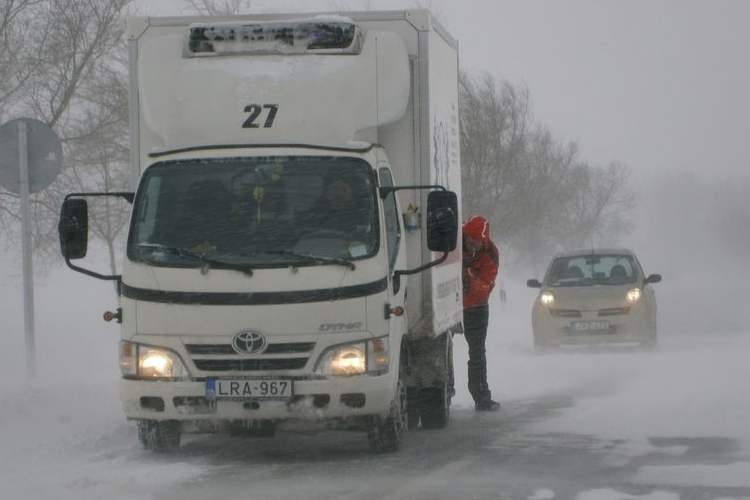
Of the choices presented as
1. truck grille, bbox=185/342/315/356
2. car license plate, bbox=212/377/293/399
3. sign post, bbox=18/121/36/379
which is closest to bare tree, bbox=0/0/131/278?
sign post, bbox=18/121/36/379

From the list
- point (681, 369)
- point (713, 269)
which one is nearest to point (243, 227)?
point (681, 369)

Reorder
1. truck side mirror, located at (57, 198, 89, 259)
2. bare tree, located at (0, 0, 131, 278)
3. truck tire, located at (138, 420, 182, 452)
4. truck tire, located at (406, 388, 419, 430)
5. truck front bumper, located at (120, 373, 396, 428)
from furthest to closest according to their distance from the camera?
1. bare tree, located at (0, 0, 131, 278)
2. truck tire, located at (406, 388, 419, 430)
3. truck tire, located at (138, 420, 182, 452)
4. truck side mirror, located at (57, 198, 89, 259)
5. truck front bumper, located at (120, 373, 396, 428)

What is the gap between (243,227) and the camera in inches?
383

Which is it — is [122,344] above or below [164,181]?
below

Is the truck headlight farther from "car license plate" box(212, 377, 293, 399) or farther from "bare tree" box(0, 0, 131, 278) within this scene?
"car license plate" box(212, 377, 293, 399)

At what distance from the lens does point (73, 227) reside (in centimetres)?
981

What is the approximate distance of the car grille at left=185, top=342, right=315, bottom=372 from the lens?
9.41m

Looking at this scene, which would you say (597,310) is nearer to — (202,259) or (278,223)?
(278,223)

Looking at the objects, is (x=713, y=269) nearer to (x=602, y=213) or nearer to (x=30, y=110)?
(x=602, y=213)

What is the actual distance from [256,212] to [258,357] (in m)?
1.04

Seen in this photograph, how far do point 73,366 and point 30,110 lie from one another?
16.7 ft

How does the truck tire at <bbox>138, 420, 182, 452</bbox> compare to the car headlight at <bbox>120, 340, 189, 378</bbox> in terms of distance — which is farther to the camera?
the truck tire at <bbox>138, 420, 182, 452</bbox>

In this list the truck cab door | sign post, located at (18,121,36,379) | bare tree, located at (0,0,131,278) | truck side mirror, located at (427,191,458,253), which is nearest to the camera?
truck side mirror, located at (427,191,458,253)

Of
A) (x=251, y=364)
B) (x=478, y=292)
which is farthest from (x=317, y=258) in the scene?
(x=478, y=292)
